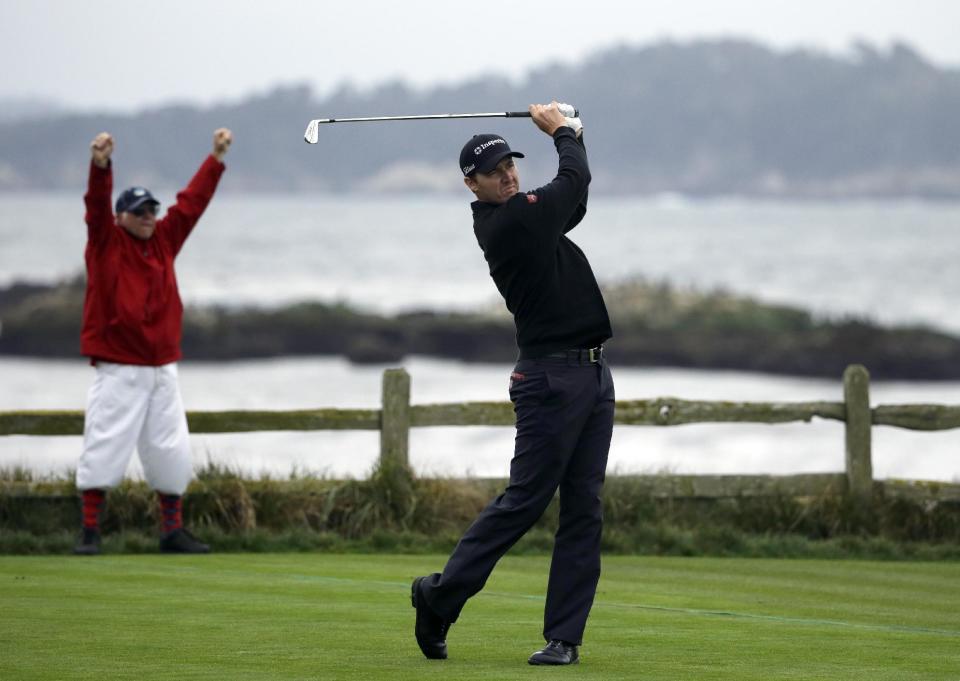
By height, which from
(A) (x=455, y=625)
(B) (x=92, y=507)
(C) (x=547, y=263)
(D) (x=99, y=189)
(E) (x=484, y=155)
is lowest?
(A) (x=455, y=625)

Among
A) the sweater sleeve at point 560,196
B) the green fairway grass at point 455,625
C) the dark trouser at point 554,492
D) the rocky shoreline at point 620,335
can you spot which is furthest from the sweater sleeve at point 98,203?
the rocky shoreline at point 620,335

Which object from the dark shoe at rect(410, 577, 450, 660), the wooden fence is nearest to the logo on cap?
the dark shoe at rect(410, 577, 450, 660)

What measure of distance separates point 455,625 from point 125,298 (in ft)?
10.7

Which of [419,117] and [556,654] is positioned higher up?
[419,117]

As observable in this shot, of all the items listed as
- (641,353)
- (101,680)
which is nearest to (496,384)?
(641,353)

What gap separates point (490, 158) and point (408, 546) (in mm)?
4563

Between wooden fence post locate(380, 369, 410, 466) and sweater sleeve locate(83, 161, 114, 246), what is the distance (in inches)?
85.3

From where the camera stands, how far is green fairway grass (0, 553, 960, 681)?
19.1 ft

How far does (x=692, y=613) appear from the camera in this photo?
24.3 feet

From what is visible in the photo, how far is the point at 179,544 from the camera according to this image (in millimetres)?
9695

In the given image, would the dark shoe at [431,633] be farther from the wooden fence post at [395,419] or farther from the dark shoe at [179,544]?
the wooden fence post at [395,419]

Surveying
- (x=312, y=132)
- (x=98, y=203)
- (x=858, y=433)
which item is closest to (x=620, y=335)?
(x=858, y=433)

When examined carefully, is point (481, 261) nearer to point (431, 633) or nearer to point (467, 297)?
point (467, 297)

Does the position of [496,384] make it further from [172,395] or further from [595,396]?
[595,396]
